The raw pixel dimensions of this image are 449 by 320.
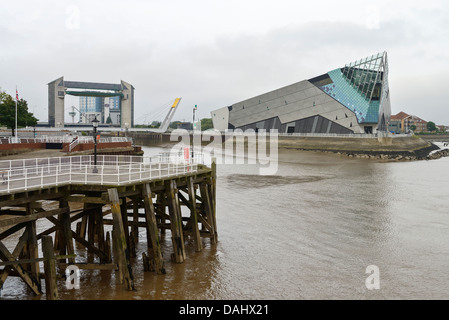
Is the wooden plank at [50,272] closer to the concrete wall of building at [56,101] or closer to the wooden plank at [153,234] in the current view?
the wooden plank at [153,234]

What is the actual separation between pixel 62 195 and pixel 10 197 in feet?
7.70

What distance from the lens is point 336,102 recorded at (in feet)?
320

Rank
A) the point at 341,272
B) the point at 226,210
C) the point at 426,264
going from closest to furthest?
the point at 341,272 < the point at 426,264 < the point at 226,210

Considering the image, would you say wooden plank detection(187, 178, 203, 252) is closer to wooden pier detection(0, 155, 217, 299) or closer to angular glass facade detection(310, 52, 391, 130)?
wooden pier detection(0, 155, 217, 299)

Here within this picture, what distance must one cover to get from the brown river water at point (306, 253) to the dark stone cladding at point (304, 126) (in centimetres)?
6009

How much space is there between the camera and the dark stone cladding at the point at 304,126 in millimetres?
98062

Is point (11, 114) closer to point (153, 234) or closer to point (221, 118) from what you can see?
point (153, 234)

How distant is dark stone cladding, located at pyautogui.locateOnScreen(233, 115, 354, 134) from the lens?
98062mm

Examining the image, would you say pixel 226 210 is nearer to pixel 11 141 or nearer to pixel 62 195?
pixel 62 195

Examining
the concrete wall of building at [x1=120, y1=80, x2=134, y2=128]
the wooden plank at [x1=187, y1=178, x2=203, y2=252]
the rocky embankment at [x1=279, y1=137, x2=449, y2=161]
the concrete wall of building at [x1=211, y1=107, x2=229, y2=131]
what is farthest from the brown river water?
the concrete wall of building at [x1=120, y1=80, x2=134, y2=128]

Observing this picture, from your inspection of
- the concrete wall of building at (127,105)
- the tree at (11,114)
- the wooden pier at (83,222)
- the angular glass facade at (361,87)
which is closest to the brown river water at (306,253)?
the wooden pier at (83,222)
